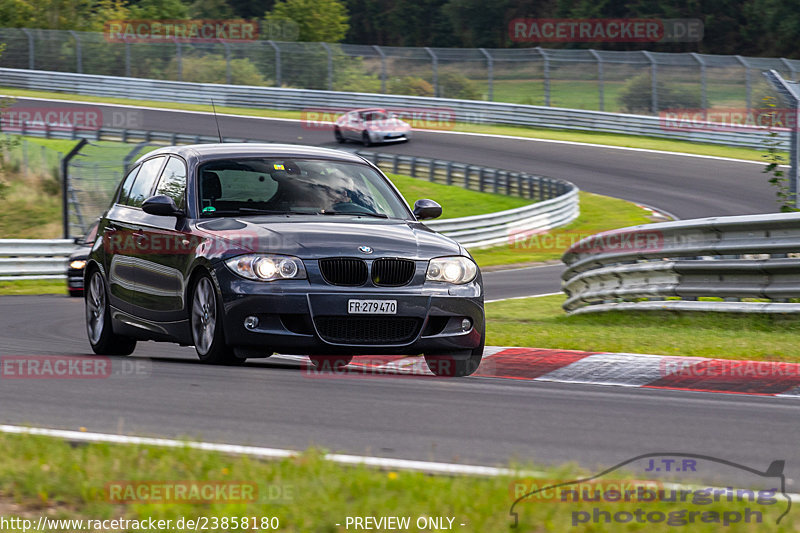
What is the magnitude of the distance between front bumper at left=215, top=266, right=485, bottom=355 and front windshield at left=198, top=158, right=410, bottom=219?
0.98 meters

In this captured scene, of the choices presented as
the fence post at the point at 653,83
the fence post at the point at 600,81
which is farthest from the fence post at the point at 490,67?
the fence post at the point at 653,83

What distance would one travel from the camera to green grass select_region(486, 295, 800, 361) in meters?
8.98

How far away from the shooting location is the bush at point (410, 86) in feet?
155

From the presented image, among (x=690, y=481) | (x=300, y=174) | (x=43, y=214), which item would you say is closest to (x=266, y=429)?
(x=690, y=481)

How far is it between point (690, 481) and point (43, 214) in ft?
96.5

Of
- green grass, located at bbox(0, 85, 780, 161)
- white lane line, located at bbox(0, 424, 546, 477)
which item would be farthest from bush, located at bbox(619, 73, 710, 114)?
white lane line, located at bbox(0, 424, 546, 477)

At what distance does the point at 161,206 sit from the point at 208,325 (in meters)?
1.01

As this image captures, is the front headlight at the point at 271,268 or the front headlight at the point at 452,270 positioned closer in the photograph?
the front headlight at the point at 271,268

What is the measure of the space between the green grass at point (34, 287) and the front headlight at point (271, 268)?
1433 centimetres

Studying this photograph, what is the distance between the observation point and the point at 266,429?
5.58 meters

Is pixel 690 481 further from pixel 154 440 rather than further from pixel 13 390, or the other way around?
pixel 13 390

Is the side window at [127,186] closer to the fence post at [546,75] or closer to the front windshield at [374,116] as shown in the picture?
the front windshield at [374,116]

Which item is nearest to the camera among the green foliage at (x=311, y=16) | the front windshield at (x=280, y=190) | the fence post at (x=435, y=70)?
the front windshield at (x=280, y=190)

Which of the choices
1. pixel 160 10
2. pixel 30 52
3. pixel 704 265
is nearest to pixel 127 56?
pixel 30 52
